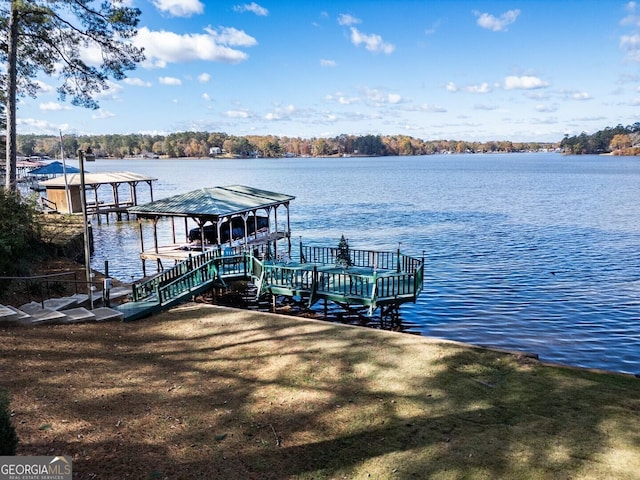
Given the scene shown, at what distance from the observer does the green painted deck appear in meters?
15.8

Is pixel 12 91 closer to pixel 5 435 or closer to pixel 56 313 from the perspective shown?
pixel 56 313

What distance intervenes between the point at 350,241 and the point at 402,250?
4915mm

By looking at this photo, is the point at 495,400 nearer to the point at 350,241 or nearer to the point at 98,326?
the point at 98,326

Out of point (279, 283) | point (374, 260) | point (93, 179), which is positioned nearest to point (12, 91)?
point (279, 283)

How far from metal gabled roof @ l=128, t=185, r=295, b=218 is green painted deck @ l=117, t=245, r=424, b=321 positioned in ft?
6.70

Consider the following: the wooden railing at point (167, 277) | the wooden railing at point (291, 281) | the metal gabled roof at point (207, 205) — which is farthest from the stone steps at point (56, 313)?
the metal gabled roof at point (207, 205)

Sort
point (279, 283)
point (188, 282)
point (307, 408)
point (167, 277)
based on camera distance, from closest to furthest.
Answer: point (307, 408), point (188, 282), point (167, 277), point (279, 283)

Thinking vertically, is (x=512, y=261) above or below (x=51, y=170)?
below

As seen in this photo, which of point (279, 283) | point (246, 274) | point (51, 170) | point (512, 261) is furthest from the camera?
point (51, 170)

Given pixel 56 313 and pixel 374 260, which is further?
pixel 374 260

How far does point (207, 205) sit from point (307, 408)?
13417 mm

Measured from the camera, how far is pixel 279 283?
57.9 ft

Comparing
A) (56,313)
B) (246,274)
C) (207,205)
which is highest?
(207,205)

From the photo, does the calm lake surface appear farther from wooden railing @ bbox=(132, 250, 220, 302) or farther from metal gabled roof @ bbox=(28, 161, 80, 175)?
wooden railing @ bbox=(132, 250, 220, 302)
